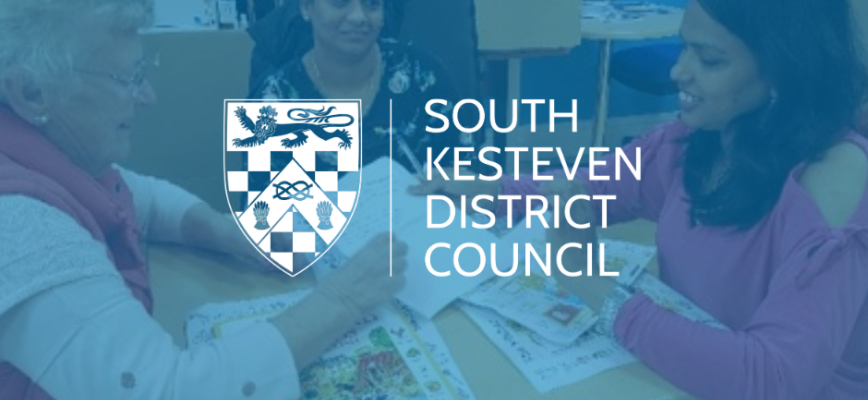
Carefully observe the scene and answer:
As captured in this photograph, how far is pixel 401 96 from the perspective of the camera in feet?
6.74

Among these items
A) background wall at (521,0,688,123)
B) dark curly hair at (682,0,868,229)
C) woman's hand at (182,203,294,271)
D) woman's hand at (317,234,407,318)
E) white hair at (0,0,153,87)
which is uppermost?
white hair at (0,0,153,87)

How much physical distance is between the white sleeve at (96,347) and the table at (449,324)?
0.24 meters

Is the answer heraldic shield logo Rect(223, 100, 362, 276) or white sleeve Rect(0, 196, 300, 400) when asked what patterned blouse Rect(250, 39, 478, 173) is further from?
white sleeve Rect(0, 196, 300, 400)

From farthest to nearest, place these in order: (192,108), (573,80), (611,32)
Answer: (573,80), (611,32), (192,108)

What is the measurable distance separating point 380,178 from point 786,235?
621mm

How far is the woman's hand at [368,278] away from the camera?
3.60 ft

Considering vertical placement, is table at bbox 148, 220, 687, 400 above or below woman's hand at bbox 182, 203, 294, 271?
below

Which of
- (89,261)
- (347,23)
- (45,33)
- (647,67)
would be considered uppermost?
(45,33)

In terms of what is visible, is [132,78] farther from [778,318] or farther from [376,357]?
[778,318]

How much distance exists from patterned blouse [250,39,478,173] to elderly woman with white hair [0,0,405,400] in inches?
33.9

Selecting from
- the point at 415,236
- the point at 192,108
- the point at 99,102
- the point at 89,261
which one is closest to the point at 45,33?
the point at 99,102

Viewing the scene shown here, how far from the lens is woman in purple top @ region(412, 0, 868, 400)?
1.04 m

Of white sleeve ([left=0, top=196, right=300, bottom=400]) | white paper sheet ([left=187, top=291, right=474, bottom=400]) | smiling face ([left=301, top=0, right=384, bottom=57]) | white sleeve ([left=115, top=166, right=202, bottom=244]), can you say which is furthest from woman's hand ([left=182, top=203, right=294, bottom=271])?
smiling face ([left=301, top=0, right=384, bottom=57])

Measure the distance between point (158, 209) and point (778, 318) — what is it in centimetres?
98
